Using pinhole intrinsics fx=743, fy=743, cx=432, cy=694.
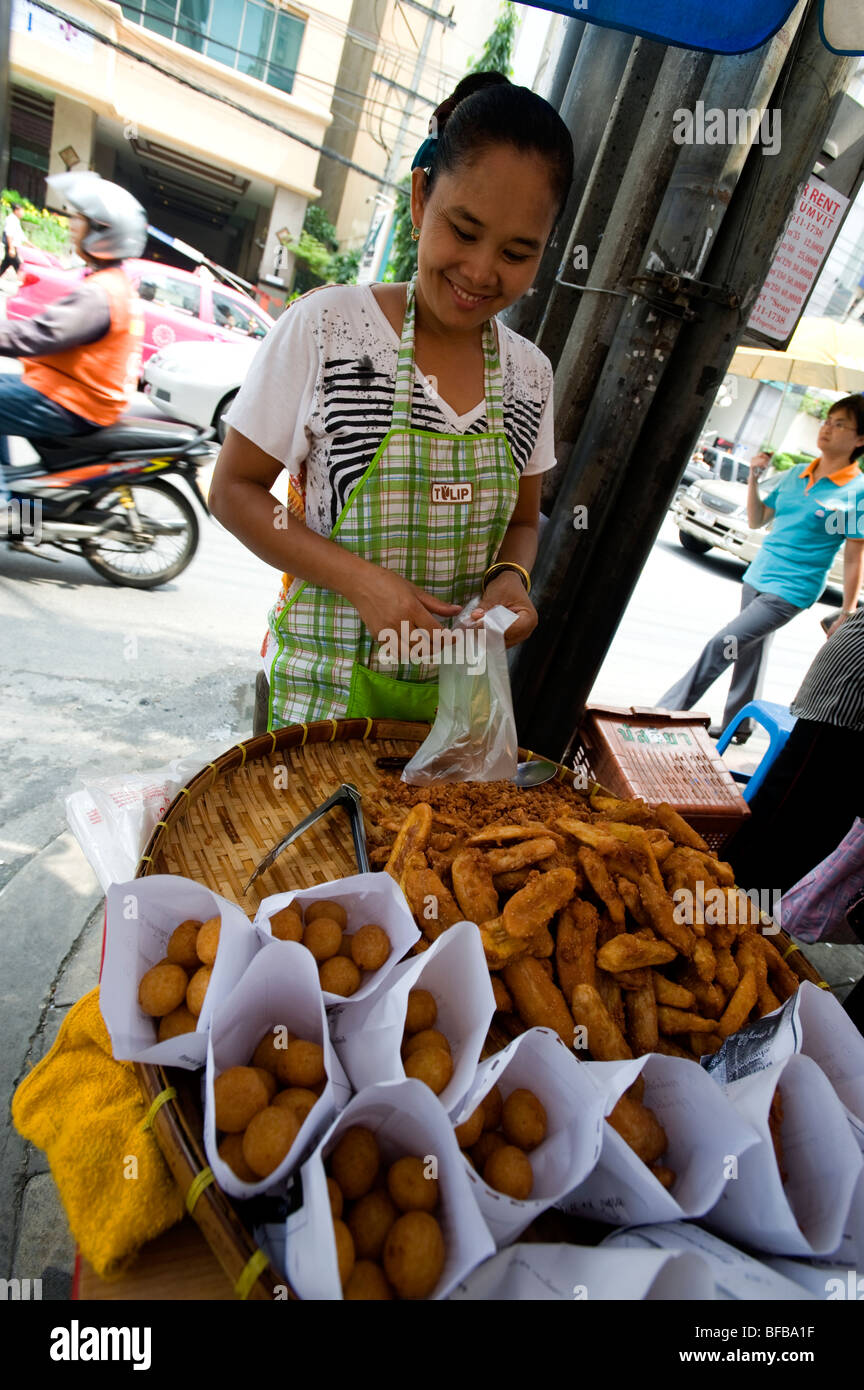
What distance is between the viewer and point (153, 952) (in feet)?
3.69

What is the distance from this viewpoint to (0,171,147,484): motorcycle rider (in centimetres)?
442

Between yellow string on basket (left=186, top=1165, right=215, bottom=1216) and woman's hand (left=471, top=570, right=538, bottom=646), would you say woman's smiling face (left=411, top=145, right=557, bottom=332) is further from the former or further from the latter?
yellow string on basket (left=186, top=1165, right=215, bottom=1216)

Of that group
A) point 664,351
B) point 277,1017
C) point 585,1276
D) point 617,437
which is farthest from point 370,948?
point 664,351

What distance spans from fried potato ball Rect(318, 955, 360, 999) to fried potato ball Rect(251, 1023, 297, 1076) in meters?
0.08

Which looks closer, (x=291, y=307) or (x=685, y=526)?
(x=291, y=307)

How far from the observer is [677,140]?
95.3 inches

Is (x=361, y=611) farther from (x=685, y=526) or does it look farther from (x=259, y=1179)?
(x=685, y=526)

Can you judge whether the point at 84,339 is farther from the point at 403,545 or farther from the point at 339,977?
the point at 339,977

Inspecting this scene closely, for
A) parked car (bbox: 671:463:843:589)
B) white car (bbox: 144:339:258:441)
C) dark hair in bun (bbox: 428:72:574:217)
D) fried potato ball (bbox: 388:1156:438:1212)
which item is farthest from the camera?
parked car (bbox: 671:463:843:589)

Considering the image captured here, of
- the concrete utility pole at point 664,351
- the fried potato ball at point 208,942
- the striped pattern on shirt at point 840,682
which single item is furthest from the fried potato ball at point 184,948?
the striped pattern on shirt at point 840,682

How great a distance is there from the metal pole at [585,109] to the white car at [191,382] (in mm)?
5752

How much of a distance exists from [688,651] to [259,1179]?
7.23 metres

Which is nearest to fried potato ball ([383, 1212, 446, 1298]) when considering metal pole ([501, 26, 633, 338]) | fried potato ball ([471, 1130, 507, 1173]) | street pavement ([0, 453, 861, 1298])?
fried potato ball ([471, 1130, 507, 1173])
